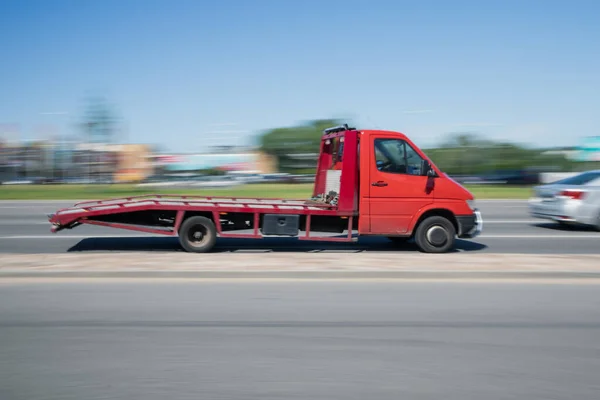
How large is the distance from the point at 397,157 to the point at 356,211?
118 cm

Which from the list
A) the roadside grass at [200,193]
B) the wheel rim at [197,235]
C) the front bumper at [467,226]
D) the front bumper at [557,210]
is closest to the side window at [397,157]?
the front bumper at [467,226]

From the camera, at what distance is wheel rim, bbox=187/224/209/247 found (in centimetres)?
1031

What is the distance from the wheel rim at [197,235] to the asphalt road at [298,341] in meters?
2.93

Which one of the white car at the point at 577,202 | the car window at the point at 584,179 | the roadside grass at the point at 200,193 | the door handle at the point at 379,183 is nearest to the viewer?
the door handle at the point at 379,183

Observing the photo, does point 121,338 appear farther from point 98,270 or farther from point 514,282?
point 514,282

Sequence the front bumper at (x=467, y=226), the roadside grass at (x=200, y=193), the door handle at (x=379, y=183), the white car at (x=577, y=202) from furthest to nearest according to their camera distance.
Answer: the roadside grass at (x=200, y=193) → the white car at (x=577, y=202) → the front bumper at (x=467, y=226) → the door handle at (x=379, y=183)

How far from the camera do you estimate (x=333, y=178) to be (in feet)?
35.6

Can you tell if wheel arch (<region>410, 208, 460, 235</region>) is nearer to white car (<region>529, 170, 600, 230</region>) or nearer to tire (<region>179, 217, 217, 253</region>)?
tire (<region>179, 217, 217, 253</region>)

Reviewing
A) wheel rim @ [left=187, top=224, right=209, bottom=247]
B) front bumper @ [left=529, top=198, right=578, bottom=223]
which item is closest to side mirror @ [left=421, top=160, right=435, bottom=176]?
wheel rim @ [left=187, top=224, right=209, bottom=247]

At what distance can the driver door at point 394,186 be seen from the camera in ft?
33.2

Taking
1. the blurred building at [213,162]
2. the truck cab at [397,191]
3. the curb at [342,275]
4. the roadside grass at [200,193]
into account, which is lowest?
the curb at [342,275]

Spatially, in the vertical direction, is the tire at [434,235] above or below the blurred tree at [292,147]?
below

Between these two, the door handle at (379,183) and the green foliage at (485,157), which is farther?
the green foliage at (485,157)

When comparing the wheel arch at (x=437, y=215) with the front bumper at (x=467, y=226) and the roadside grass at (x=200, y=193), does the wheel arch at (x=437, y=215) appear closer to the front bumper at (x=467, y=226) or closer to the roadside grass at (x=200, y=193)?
the front bumper at (x=467, y=226)
